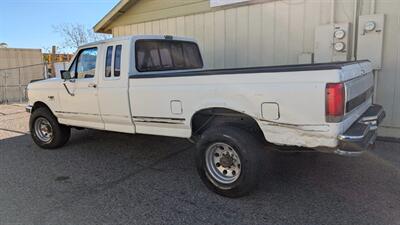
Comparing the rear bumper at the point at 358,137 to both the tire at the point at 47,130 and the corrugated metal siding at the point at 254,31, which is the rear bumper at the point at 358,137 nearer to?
the corrugated metal siding at the point at 254,31

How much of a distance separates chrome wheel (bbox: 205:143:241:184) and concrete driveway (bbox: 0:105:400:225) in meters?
0.27

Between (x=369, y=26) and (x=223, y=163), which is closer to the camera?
(x=223, y=163)

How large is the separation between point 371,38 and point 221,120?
376 cm

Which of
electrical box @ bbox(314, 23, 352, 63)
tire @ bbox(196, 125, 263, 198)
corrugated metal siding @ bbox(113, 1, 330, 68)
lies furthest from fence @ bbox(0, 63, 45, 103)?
tire @ bbox(196, 125, 263, 198)

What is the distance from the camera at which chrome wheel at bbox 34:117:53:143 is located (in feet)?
21.0

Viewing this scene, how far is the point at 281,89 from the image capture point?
3330mm

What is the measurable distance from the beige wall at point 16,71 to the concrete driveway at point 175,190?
12748mm

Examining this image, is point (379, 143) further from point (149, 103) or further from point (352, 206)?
point (149, 103)

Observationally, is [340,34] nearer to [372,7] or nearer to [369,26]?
[369,26]

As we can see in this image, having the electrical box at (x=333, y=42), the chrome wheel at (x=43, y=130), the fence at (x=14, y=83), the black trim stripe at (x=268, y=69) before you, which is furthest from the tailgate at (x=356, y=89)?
the fence at (x=14, y=83)

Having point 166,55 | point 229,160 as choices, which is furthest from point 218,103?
point 166,55

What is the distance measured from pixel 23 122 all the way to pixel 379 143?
9634mm

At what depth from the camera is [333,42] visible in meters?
6.36

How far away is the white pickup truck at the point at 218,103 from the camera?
10.5 ft
